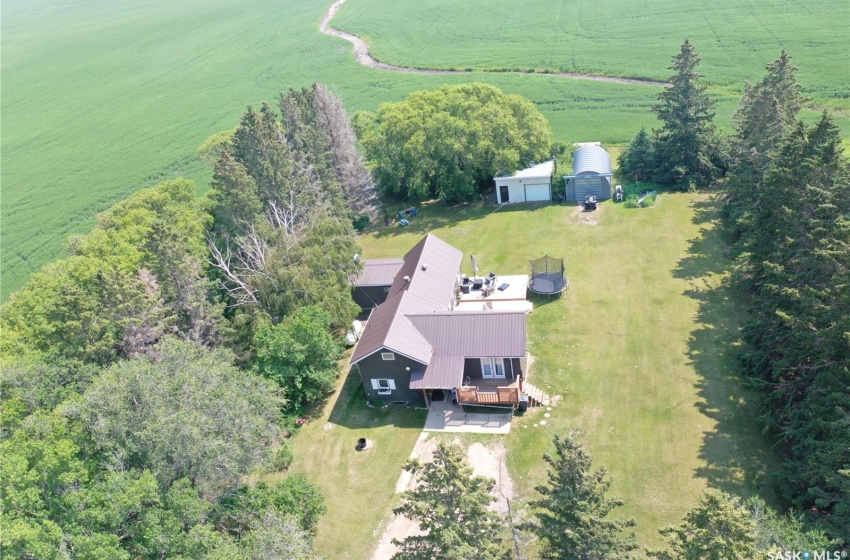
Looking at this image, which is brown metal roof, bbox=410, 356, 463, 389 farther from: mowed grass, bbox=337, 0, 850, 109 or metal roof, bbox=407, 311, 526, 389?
mowed grass, bbox=337, 0, 850, 109

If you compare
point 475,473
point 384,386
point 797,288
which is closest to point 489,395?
point 475,473

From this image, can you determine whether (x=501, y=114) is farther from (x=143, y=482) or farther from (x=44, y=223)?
(x=44, y=223)

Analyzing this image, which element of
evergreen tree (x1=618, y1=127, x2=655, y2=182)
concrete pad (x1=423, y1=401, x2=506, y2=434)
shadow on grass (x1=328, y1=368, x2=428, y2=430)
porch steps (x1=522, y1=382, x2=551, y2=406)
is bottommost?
shadow on grass (x1=328, y1=368, x2=428, y2=430)

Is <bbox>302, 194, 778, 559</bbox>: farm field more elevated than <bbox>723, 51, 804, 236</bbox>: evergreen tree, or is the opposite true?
<bbox>723, 51, 804, 236</bbox>: evergreen tree

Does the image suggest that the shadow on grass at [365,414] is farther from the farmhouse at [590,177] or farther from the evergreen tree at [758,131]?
the farmhouse at [590,177]

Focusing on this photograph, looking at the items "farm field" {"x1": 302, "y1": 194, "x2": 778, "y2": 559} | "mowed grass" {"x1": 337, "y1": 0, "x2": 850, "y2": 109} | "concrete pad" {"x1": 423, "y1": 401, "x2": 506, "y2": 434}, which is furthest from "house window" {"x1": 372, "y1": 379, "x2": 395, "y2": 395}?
"mowed grass" {"x1": 337, "y1": 0, "x2": 850, "y2": 109}

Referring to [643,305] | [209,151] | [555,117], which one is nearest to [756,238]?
[643,305]

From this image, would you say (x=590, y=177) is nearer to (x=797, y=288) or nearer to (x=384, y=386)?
(x=797, y=288)

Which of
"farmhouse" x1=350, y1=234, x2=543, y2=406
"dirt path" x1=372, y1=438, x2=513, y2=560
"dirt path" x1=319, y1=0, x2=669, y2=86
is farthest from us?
"dirt path" x1=319, y1=0, x2=669, y2=86
